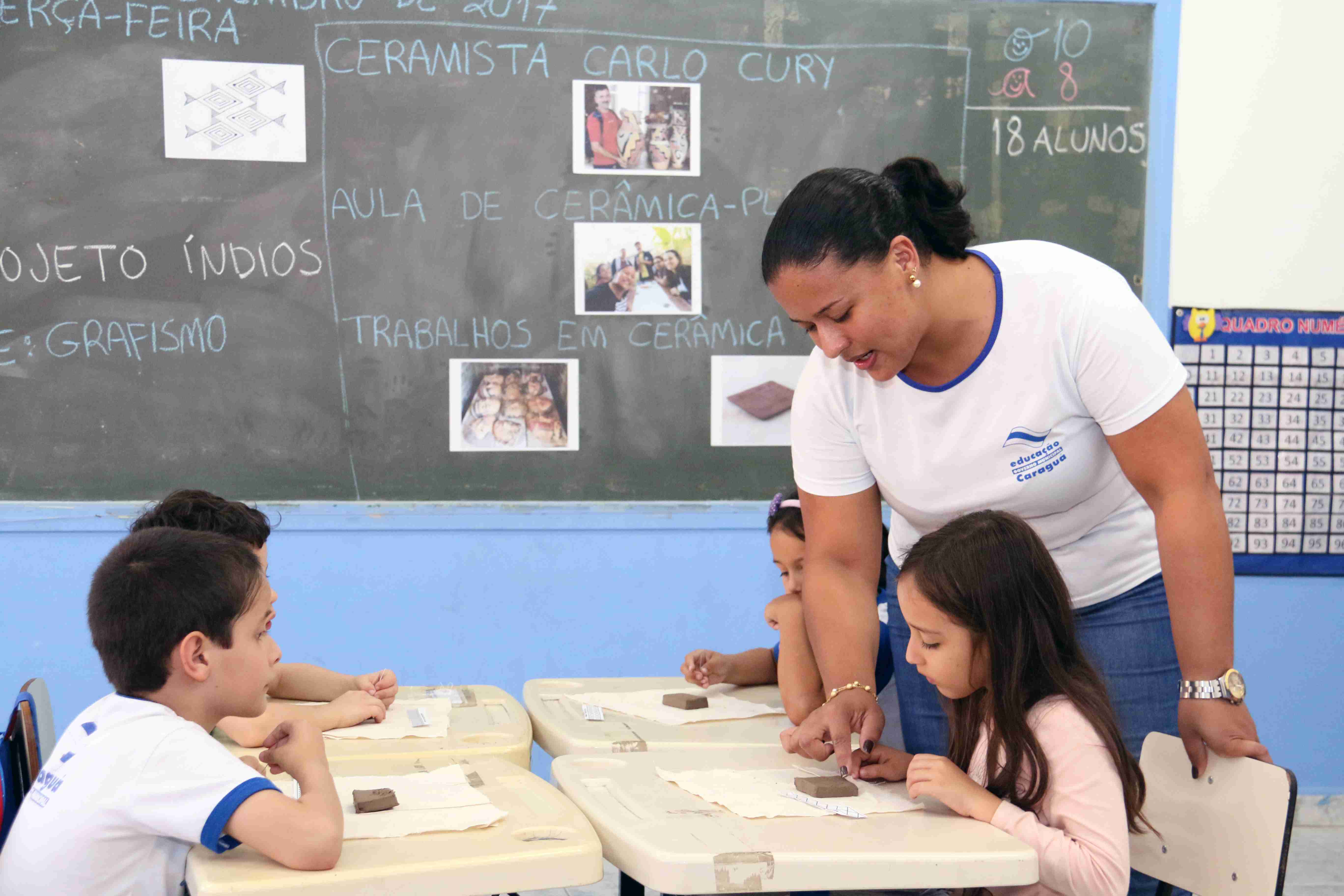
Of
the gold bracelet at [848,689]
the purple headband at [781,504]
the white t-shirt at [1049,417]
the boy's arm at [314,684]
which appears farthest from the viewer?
the purple headband at [781,504]

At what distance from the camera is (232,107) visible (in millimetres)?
2996

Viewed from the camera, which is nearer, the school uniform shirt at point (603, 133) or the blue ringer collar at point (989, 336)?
the blue ringer collar at point (989, 336)

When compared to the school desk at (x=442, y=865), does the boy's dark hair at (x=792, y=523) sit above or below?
above

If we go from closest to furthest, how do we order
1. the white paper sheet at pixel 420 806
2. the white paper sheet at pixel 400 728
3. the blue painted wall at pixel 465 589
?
the white paper sheet at pixel 420 806 < the white paper sheet at pixel 400 728 < the blue painted wall at pixel 465 589

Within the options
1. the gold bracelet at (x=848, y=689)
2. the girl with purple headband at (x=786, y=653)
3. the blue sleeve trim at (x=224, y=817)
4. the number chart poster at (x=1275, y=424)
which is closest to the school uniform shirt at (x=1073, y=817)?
the gold bracelet at (x=848, y=689)

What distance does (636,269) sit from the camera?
10.4ft

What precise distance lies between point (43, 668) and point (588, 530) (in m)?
1.43

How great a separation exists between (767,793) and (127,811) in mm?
687

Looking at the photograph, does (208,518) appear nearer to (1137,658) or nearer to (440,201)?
(440,201)

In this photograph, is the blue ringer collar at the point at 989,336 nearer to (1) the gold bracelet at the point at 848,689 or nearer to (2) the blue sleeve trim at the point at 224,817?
(1) the gold bracelet at the point at 848,689

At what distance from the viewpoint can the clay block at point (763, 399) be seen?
10.6 ft

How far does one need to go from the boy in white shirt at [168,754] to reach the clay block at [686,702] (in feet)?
2.38

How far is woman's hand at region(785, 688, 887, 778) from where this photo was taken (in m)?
1.47

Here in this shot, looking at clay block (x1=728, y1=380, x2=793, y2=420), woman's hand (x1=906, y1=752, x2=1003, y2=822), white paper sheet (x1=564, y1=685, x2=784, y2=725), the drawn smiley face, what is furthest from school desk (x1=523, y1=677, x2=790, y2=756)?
the drawn smiley face
